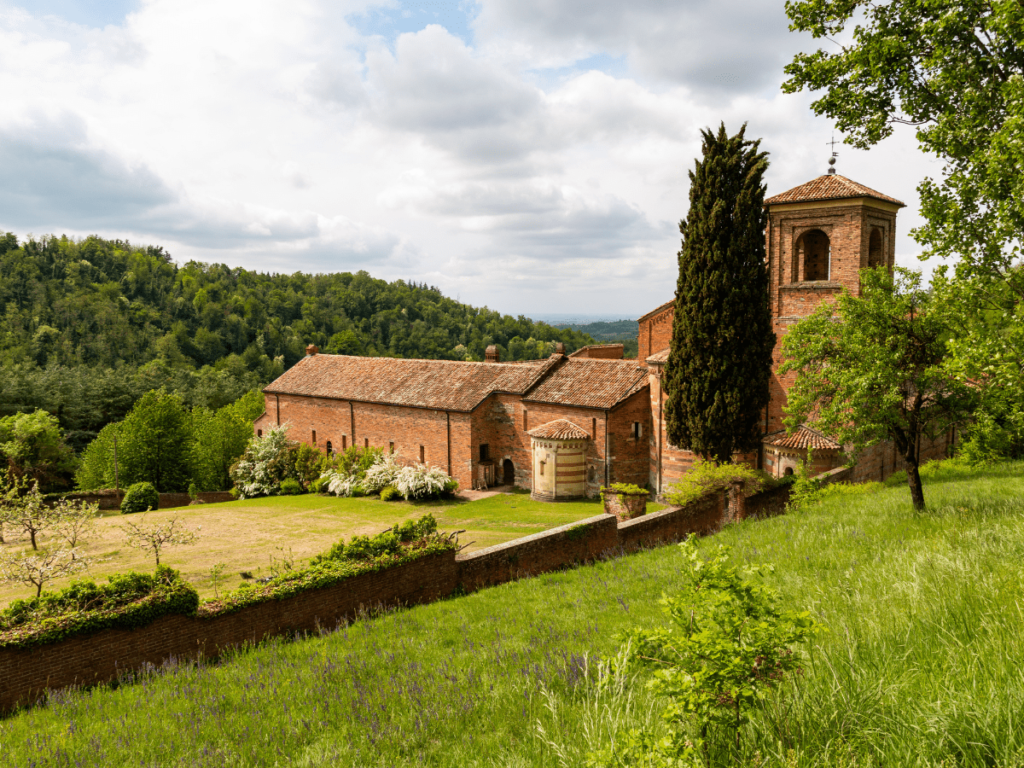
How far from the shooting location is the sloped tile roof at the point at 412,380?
33.2 metres

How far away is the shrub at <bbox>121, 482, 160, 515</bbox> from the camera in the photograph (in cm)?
3456

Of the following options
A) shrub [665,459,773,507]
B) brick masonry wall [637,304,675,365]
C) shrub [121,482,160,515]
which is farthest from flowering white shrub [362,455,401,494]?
shrub [665,459,773,507]

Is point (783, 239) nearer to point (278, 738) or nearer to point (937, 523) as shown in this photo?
point (937, 523)

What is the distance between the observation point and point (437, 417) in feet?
111

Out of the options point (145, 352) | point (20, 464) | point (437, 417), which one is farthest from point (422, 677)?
point (145, 352)

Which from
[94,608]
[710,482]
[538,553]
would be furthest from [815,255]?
[94,608]

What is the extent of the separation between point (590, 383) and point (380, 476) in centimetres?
1260

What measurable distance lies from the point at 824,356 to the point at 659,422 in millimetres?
14149

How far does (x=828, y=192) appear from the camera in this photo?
23.0 meters

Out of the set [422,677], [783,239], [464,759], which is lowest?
[422,677]

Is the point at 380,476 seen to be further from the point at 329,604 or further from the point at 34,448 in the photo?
the point at 34,448

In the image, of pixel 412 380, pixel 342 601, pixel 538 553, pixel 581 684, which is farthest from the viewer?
pixel 412 380

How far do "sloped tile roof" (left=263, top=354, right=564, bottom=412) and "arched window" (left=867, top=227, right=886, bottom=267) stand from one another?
15568mm

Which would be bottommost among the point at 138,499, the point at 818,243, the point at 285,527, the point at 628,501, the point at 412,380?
the point at 285,527
